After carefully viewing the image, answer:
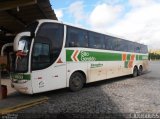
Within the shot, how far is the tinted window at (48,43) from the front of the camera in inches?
375

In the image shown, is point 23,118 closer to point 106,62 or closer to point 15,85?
point 15,85

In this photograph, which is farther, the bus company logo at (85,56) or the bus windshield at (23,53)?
the bus company logo at (85,56)

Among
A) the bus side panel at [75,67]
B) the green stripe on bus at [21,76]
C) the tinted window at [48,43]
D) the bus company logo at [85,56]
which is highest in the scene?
the tinted window at [48,43]

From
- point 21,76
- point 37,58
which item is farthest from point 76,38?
point 21,76

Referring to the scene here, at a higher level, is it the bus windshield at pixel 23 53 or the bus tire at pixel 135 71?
the bus windshield at pixel 23 53

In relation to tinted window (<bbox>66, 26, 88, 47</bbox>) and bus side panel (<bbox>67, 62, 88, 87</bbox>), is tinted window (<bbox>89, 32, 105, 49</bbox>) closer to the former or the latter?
tinted window (<bbox>66, 26, 88, 47</bbox>)

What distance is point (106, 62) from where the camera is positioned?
13.6 metres

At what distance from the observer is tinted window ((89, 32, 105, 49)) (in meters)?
12.4

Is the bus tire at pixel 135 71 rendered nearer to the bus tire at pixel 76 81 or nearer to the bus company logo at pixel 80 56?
the bus company logo at pixel 80 56

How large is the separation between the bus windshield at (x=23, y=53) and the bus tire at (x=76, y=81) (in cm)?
239

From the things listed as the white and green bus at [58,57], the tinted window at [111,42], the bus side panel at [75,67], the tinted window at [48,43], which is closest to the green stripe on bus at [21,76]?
the white and green bus at [58,57]

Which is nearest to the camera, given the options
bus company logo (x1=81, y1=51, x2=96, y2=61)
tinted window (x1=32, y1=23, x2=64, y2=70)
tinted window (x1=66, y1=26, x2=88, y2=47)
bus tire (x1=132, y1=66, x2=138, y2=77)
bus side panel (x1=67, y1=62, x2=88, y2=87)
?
tinted window (x1=32, y1=23, x2=64, y2=70)

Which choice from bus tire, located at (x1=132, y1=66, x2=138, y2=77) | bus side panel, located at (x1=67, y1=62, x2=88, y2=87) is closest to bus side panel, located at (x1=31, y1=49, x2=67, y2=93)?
bus side panel, located at (x1=67, y1=62, x2=88, y2=87)

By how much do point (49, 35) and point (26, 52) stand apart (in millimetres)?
1272
